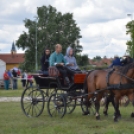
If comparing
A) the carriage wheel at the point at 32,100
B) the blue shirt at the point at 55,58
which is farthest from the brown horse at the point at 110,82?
the carriage wheel at the point at 32,100

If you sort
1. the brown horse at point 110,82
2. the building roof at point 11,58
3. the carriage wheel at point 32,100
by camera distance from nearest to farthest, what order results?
the brown horse at point 110,82, the carriage wheel at point 32,100, the building roof at point 11,58

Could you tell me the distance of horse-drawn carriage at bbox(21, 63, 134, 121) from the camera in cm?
1113

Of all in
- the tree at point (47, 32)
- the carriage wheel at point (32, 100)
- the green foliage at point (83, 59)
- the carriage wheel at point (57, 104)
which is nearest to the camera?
the carriage wheel at point (57, 104)

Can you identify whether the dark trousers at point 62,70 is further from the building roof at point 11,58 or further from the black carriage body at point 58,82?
the building roof at point 11,58

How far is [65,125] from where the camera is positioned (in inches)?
408

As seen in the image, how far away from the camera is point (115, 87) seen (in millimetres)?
11172

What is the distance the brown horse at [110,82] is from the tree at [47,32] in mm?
50236

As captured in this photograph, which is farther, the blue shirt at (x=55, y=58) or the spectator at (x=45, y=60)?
the spectator at (x=45, y=60)

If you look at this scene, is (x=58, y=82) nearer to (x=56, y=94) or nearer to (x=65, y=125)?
(x=56, y=94)

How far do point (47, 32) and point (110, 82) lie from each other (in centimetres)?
5272

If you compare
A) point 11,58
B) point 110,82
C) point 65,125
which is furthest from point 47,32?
point 11,58

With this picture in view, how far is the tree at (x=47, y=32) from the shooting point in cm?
6331

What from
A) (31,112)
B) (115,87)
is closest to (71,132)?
(115,87)

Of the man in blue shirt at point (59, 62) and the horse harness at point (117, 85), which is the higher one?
the man in blue shirt at point (59, 62)
